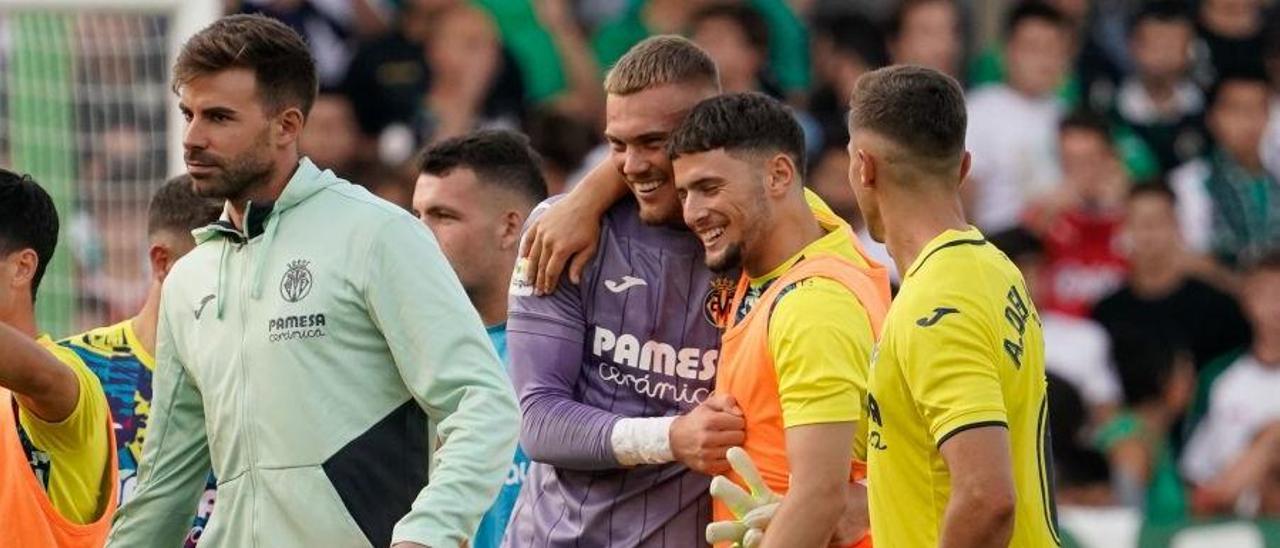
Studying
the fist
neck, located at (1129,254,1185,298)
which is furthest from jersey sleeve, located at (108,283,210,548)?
neck, located at (1129,254,1185,298)

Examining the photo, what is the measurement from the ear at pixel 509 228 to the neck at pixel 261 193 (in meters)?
2.09

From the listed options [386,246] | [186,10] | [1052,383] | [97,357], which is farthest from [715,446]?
[1052,383]

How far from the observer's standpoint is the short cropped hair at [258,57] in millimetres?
5340

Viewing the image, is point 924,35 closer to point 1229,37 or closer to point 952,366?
point 1229,37

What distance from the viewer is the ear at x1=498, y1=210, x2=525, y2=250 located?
752 centimetres

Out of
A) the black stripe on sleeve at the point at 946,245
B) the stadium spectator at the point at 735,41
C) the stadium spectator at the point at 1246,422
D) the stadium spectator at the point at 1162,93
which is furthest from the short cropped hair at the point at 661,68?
the stadium spectator at the point at 1162,93

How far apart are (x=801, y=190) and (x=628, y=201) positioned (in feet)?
2.18

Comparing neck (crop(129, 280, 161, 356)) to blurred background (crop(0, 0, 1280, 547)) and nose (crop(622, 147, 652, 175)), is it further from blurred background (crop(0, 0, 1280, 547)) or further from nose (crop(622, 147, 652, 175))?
blurred background (crop(0, 0, 1280, 547))

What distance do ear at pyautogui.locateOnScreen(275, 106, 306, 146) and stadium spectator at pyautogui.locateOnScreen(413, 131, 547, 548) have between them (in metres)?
1.95

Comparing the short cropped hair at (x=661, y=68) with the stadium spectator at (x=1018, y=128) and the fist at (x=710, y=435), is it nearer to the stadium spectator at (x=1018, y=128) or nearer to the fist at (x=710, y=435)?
the fist at (x=710, y=435)

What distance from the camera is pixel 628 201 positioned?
20.9ft

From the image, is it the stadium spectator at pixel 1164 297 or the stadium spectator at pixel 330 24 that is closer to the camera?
the stadium spectator at pixel 330 24

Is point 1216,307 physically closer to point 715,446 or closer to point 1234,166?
point 1234,166

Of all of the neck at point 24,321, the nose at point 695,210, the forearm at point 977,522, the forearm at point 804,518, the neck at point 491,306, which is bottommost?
the neck at point 491,306
